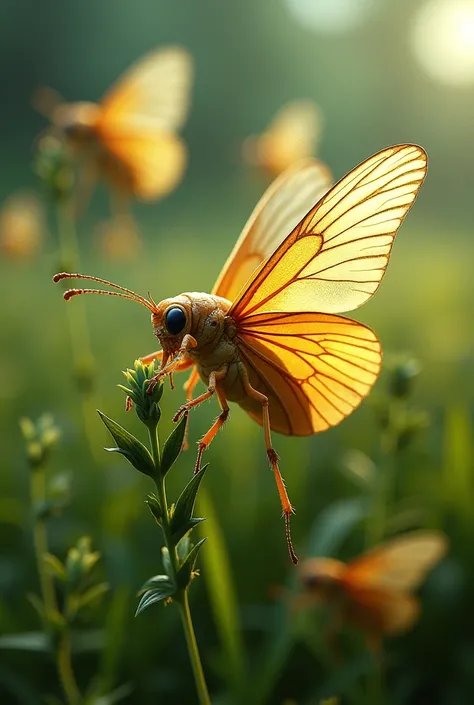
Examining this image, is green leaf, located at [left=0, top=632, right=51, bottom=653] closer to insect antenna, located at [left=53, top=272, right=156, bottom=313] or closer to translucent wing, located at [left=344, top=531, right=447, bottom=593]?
insect antenna, located at [left=53, top=272, right=156, bottom=313]

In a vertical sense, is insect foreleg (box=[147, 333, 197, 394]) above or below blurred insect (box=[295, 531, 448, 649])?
above

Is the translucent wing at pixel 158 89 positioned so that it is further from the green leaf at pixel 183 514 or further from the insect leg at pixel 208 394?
the green leaf at pixel 183 514

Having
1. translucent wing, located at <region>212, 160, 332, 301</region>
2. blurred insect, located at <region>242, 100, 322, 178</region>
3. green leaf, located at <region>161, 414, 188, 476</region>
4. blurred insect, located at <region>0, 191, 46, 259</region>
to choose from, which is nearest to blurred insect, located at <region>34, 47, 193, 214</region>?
blurred insect, located at <region>0, 191, 46, 259</region>

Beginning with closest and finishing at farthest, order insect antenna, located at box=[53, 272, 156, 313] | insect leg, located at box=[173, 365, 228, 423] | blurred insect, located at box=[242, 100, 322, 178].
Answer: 1. insect leg, located at box=[173, 365, 228, 423]
2. insect antenna, located at box=[53, 272, 156, 313]
3. blurred insect, located at box=[242, 100, 322, 178]

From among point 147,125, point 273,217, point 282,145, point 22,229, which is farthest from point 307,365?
point 282,145

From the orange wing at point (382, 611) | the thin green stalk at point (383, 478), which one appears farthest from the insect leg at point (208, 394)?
the orange wing at point (382, 611)

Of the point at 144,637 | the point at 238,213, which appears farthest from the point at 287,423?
the point at 238,213
